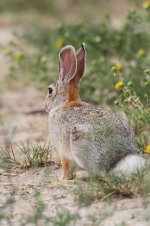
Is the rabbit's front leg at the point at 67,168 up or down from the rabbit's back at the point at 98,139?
down

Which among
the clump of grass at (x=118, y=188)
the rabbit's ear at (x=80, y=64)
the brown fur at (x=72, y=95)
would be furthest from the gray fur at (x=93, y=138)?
the rabbit's ear at (x=80, y=64)

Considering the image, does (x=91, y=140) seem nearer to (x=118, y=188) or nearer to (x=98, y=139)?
(x=98, y=139)

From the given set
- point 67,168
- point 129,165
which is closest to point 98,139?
point 129,165

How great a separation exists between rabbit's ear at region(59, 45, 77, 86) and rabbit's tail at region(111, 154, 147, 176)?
104 centimetres

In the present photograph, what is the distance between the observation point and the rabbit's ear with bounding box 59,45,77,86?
6.21 metres

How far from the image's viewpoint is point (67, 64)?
6.32 m

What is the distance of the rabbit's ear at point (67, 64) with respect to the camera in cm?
621

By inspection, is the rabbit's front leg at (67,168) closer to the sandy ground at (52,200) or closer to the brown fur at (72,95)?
the sandy ground at (52,200)

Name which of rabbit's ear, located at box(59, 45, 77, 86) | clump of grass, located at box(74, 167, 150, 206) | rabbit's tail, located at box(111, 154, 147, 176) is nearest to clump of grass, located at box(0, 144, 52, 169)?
rabbit's ear, located at box(59, 45, 77, 86)

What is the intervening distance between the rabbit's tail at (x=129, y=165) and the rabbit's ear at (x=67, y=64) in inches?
41.0

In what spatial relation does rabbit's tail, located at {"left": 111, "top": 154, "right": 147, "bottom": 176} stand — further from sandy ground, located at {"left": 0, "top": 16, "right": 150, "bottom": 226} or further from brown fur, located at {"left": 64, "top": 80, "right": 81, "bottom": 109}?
brown fur, located at {"left": 64, "top": 80, "right": 81, "bottom": 109}

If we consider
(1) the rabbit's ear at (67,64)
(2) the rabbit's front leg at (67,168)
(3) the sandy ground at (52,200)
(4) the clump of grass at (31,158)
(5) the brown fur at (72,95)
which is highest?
(1) the rabbit's ear at (67,64)

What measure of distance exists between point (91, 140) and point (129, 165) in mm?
345

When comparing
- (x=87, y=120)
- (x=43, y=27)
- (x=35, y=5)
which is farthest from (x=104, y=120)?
(x=35, y=5)
